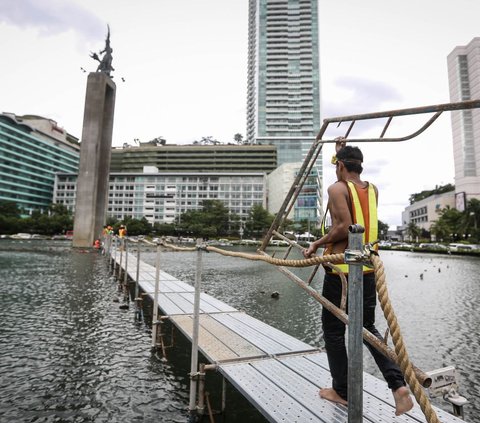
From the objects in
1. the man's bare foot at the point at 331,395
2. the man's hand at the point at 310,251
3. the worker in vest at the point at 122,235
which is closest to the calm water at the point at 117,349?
the man's bare foot at the point at 331,395

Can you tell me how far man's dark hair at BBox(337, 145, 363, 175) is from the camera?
3.10m

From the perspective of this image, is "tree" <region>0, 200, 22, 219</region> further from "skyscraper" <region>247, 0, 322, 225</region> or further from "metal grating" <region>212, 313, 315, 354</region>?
"metal grating" <region>212, 313, 315, 354</region>

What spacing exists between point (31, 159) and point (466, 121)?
159 metres

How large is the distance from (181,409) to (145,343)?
283cm

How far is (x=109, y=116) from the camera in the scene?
4234cm

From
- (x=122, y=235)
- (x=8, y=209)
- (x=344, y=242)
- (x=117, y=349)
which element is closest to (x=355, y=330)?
(x=344, y=242)

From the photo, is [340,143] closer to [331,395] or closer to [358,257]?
[358,257]

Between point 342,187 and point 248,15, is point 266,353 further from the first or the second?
point 248,15

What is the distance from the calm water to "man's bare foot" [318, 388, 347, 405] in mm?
1402

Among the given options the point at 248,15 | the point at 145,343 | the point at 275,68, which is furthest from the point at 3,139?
the point at 248,15

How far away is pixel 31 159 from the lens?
117812 millimetres

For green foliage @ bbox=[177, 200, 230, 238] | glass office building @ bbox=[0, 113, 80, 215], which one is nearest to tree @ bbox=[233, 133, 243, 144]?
green foliage @ bbox=[177, 200, 230, 238]

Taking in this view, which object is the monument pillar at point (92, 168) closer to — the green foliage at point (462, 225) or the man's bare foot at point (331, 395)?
the man's bare foot at point (331, 395)

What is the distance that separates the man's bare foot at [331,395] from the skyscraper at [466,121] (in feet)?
391
